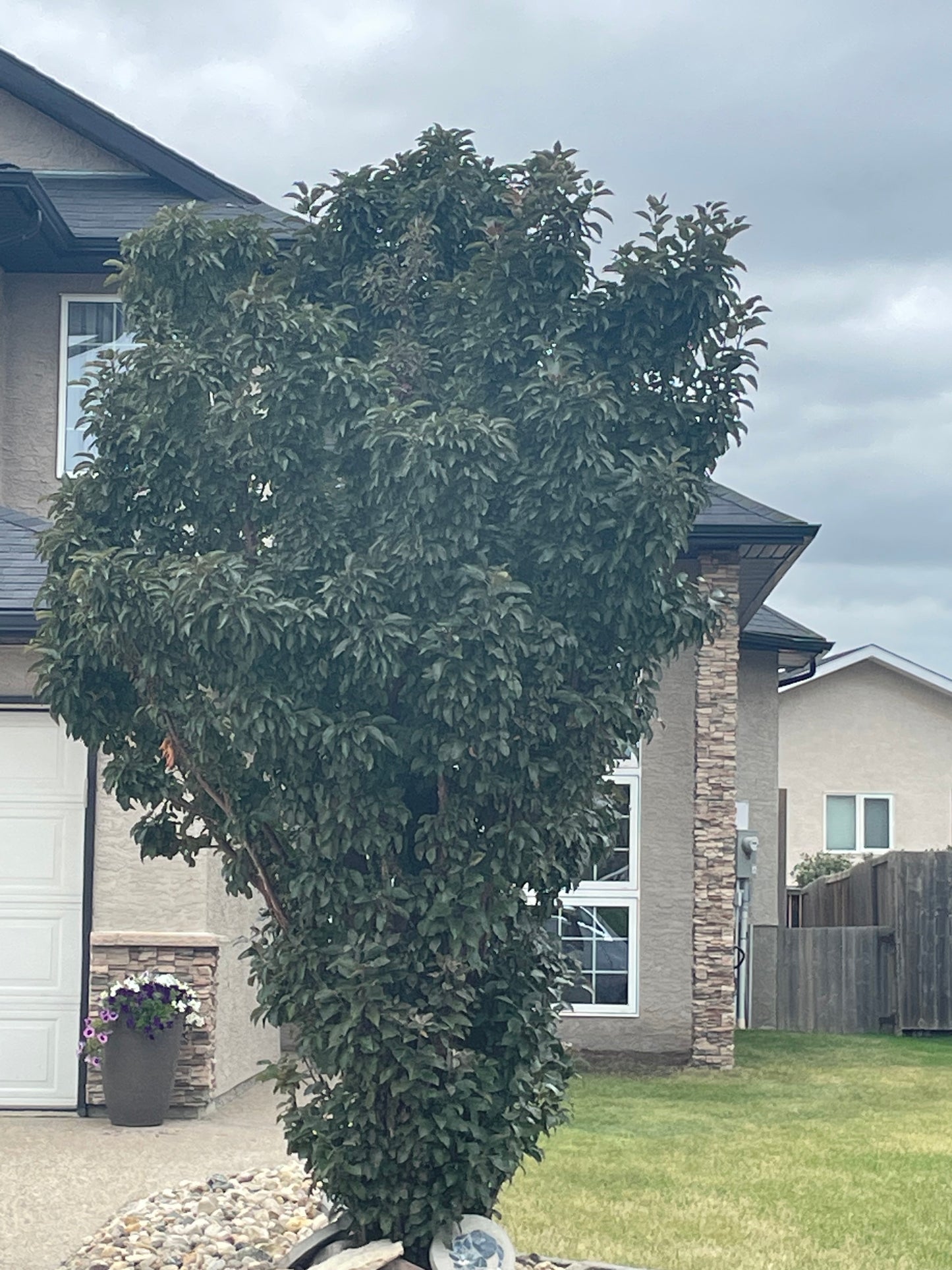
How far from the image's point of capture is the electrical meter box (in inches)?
631

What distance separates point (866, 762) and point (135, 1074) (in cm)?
2251

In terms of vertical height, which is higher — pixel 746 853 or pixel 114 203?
pixel 114 203

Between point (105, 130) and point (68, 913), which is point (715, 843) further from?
point (105, 130)

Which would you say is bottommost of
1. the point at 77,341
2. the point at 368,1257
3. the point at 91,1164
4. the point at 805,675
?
the point at 91,1164

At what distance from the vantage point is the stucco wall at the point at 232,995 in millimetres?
10578

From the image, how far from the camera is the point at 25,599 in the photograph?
1032cm

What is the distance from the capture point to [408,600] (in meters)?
5.48

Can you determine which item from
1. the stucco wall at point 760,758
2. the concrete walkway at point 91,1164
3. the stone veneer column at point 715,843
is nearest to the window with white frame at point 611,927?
the stone veneer column at point 715,843

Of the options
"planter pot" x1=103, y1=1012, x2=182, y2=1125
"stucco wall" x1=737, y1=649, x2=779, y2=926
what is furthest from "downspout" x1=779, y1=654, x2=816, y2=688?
"planter pot" x1=103, y1=1012, x2=182, y2=1125

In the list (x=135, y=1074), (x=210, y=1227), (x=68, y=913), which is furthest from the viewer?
(x=68, y=913)

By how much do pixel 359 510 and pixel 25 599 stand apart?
5.21 metres

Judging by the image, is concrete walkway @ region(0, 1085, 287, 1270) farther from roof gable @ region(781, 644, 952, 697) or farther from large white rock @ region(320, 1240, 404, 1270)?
roof gable @ region(781, 644, 952, 697)

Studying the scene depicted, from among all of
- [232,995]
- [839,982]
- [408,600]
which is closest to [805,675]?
[839,982]

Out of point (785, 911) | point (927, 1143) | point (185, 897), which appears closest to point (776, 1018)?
point (785, 911)
